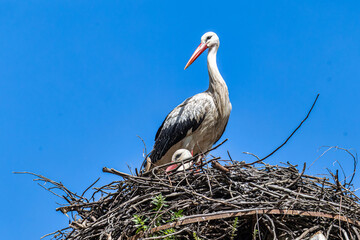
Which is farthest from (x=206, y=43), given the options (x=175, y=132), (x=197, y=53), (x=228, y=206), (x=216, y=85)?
(x=228, y=206)

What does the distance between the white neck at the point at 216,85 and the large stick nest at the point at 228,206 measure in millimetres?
2271

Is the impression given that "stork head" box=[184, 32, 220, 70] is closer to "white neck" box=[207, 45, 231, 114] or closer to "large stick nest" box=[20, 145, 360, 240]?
"white neck" box=[207, 45, 231, 114]

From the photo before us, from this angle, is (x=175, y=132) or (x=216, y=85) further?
(x=216, y=85)

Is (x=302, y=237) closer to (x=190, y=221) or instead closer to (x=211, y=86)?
(x=190, y=221)

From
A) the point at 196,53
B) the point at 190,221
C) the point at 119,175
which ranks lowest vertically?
the point at 190,221

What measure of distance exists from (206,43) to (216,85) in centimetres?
66

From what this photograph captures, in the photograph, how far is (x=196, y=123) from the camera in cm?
657

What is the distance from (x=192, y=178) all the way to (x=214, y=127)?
2.39m

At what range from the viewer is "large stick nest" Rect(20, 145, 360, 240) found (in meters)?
3.90

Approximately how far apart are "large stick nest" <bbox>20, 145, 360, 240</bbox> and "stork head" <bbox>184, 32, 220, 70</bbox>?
113 inches

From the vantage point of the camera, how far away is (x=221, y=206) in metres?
4.01

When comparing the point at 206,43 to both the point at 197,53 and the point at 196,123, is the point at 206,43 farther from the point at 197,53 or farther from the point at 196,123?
the point at 196,123

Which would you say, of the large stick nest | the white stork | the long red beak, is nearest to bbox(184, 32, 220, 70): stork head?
the long red beak

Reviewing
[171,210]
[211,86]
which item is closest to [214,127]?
[211,86]
